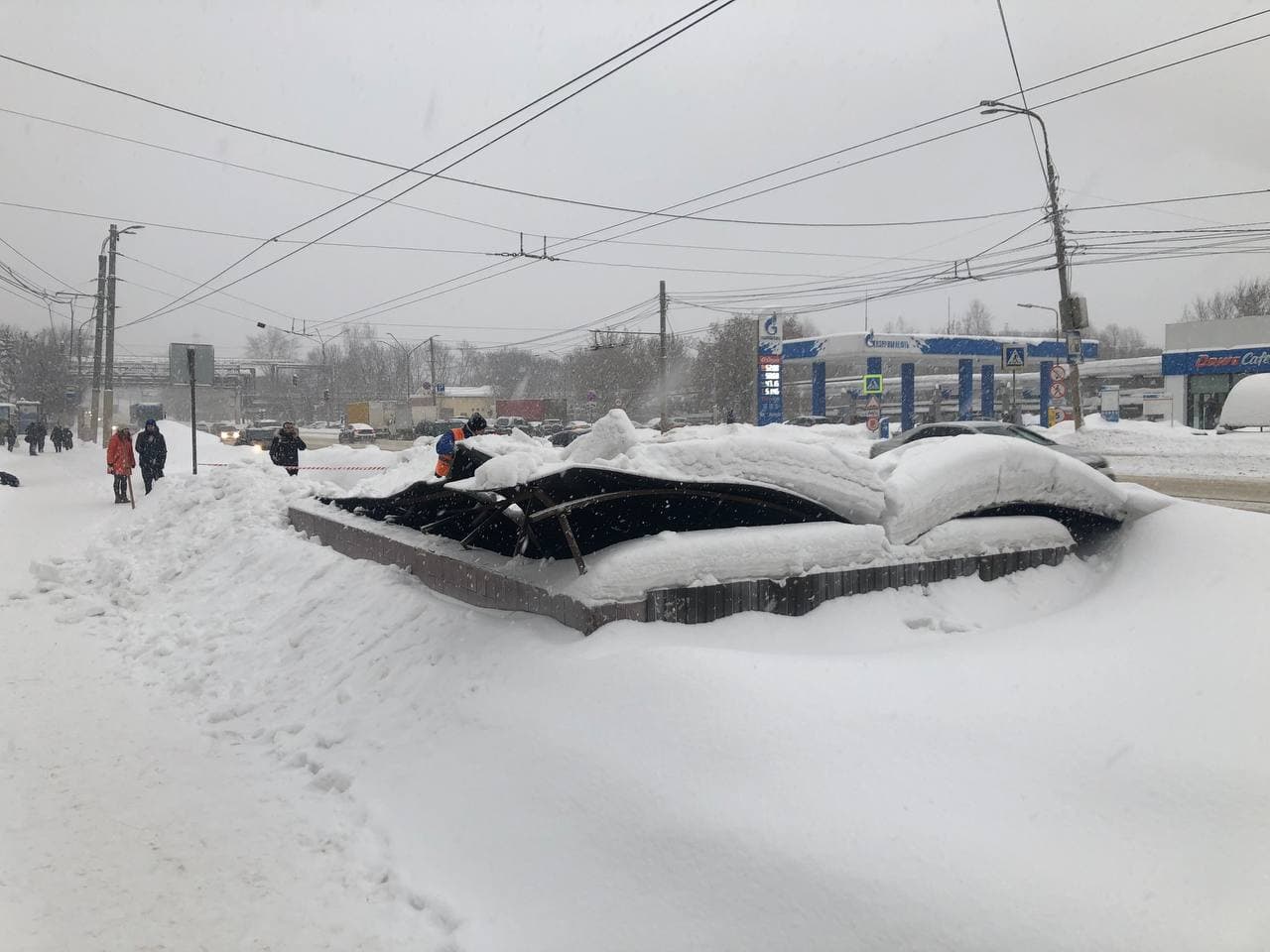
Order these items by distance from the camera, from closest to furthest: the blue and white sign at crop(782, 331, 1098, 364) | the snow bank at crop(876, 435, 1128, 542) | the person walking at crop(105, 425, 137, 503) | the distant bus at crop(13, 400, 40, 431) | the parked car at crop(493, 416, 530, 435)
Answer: the snow bank at crop(876, 435, 1128, 542) → the person walking at crop(105, 425, 137, 503) → the blue and white sign at crop(782, 331, 1098, 364) → the parked car at crop(493, 416, 530, 435) → the distant bus at crop(13, 400, 40, 431)

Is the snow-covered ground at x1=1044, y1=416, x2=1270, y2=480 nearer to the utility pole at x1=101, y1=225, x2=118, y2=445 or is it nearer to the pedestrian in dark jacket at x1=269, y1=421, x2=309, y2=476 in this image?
the pedestrian in dark jacket at x1=269, y1=421, x2=309, y2=476

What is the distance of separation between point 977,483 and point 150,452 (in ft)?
57.5

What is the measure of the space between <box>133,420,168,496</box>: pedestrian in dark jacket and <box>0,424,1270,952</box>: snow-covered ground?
13250mm

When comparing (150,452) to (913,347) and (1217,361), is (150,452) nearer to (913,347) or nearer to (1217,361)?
(913,347)

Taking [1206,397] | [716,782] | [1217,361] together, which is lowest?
[716,782]

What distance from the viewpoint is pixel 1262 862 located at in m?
2.79

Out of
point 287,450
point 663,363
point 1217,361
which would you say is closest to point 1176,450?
point 1217,361

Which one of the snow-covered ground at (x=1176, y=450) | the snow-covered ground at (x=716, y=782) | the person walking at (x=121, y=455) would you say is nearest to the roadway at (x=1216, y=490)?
the snow-covered ground at (x=1176, y=450)

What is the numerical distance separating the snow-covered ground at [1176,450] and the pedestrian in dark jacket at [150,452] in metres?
21.1

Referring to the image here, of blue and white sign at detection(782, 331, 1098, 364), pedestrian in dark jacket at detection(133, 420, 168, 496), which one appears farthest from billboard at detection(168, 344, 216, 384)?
blue and white sign at detection(782, 331, 1098, 364)

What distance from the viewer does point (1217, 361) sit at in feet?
115

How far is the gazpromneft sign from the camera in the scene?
33469 millimetres

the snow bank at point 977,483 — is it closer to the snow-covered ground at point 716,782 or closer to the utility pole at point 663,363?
the snow-covered ground at point 716,782

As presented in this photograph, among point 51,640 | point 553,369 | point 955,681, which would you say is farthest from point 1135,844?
point 553,369
